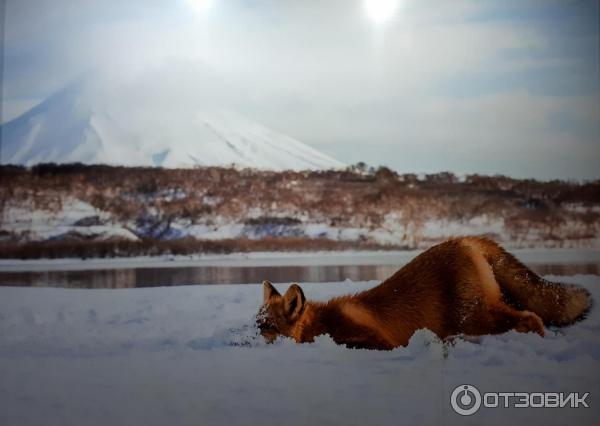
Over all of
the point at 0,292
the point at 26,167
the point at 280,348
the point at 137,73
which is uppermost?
the point at 137,73

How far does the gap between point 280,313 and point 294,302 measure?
0.08 meters

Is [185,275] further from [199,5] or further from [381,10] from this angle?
[381,10]

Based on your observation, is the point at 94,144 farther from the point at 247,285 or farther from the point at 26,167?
the point at 247,285

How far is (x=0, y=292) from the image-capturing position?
130 inches

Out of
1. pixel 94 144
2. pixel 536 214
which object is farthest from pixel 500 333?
pixel 94 144

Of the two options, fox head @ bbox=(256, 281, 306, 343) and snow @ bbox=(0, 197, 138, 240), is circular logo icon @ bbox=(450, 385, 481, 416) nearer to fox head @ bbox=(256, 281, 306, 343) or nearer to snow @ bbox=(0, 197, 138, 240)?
fox head @ bbox=(256, 281, 306, 343)

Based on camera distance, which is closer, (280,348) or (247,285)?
(280,348)

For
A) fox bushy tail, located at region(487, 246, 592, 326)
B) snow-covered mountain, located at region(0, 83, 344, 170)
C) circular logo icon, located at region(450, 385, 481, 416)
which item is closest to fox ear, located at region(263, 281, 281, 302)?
snow-covered mountain, located at region(0, 83, 344, 170)

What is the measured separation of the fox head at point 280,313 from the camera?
303 cm

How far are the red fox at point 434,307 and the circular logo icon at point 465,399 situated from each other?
0.23 meters

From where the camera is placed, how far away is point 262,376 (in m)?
2.96

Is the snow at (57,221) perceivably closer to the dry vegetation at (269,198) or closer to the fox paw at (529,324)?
the dry vegetation at (269,198)

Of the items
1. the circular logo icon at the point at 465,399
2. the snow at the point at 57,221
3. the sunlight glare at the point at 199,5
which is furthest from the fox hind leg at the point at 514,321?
the sunlight glare at the point at 199,5

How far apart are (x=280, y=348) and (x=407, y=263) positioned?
71 cm
